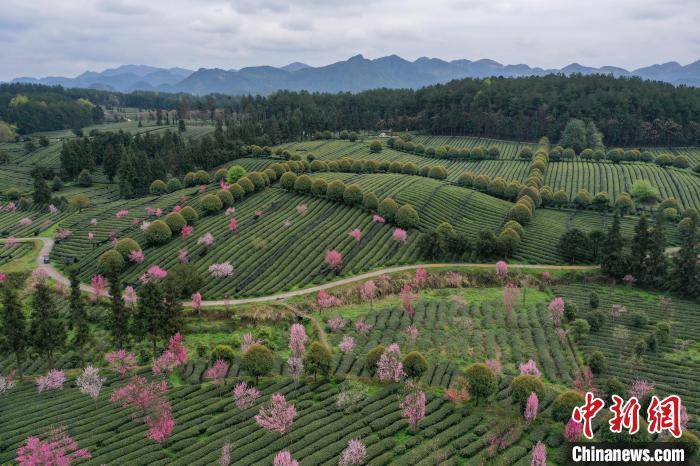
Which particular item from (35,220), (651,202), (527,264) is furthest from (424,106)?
(35,220)

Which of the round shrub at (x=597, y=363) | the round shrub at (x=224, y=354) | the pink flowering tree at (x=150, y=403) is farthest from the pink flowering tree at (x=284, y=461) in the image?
the round shrub at (x=597, y=363)


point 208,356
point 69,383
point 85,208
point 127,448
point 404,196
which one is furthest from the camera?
point 85,208

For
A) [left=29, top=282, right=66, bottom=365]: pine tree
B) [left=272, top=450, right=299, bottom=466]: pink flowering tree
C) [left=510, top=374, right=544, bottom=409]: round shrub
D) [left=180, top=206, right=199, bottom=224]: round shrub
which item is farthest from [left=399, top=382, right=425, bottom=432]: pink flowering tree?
[left=180, top=206, right=199, bottom=224]: round shrub

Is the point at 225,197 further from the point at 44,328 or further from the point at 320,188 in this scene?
the point at 44,328

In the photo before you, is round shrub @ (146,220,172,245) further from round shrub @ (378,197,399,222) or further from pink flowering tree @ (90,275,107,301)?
round shrub @ (378,197,399,222)

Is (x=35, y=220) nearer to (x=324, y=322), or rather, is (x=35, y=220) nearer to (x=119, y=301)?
(x=119, y=301)
